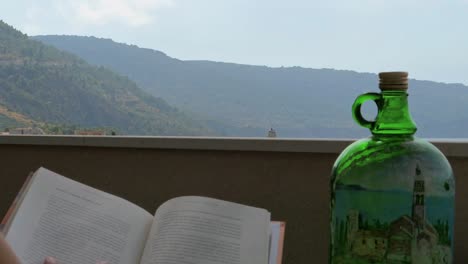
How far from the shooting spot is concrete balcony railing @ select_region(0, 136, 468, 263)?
1494 mm

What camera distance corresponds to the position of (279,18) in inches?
928

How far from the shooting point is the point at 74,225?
2.38 feet

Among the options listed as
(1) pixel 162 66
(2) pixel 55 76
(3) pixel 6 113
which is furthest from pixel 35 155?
(1) pixel 162 66

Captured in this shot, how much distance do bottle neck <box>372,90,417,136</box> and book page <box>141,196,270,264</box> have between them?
0.20m

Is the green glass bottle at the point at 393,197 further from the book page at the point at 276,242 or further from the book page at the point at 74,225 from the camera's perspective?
the book page at the point at 74,225

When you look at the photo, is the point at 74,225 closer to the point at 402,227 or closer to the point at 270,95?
the point at 402,227

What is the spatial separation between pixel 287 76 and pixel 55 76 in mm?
4142

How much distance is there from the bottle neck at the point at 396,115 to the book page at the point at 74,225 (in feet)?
1.16

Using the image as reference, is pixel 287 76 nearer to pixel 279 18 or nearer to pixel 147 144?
pixel 147 144

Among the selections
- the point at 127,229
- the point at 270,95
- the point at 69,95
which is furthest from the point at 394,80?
the point at 69,95

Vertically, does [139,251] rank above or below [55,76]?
below

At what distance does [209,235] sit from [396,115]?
261mm

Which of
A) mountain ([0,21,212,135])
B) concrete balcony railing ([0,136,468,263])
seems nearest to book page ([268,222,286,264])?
concrete balcony railing ([0,136,468,263])

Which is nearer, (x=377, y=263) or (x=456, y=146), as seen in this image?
(x=377, y=263)
